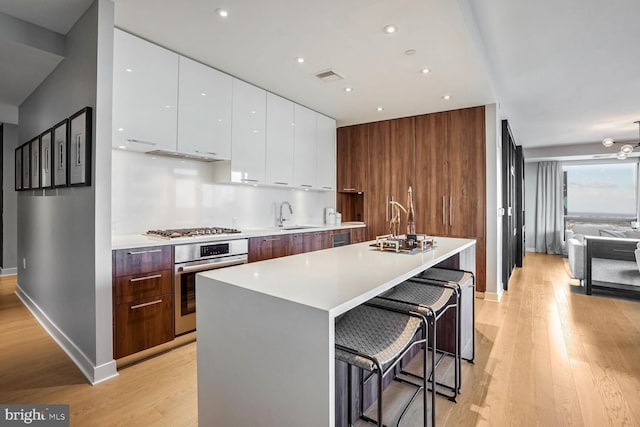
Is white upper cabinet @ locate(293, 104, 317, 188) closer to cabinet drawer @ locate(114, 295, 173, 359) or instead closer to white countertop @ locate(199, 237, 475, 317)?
cabinet drawer @ locate(114, 295, 173, 359)

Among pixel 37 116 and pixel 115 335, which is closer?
pixel 115 335

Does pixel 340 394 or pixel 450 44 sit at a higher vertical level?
pixel 450 44

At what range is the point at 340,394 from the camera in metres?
1.56

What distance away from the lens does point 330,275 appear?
144 centimetres

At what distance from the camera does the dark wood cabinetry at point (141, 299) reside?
223 centimetres

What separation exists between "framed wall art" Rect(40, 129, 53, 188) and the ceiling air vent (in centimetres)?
246

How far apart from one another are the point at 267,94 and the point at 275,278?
2.87 meters

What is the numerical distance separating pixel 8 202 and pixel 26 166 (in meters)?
2.43

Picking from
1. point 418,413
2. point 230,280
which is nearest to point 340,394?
point 418,413

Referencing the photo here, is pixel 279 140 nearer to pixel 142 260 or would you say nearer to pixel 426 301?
pixel 142 260

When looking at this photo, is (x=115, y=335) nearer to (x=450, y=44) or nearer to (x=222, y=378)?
(x=222, y=378)

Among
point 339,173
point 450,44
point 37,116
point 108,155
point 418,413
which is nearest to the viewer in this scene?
point 418,413

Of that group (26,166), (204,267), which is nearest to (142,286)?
(204,267)

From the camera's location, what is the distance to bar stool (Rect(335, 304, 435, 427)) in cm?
114
